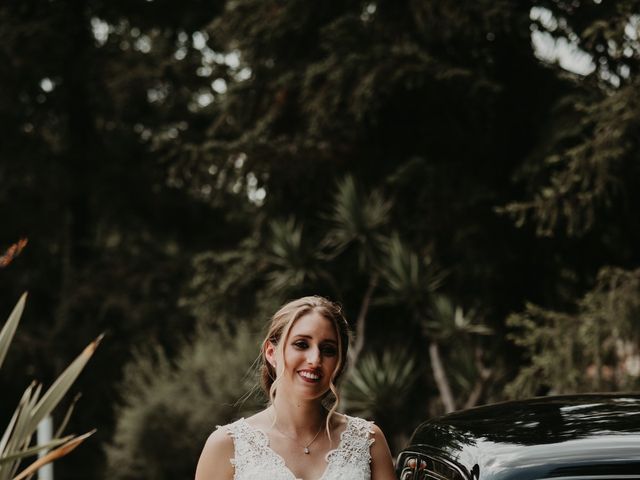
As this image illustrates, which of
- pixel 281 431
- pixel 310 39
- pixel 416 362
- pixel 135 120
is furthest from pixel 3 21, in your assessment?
pixel 281 431

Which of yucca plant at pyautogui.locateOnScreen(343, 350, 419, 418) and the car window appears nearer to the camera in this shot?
the car window

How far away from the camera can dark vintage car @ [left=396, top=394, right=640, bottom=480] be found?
2.61m

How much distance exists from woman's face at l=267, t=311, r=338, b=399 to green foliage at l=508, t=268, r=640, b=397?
6338 millimetres

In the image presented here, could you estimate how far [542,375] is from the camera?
10109 mm

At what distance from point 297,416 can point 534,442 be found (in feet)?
2.95

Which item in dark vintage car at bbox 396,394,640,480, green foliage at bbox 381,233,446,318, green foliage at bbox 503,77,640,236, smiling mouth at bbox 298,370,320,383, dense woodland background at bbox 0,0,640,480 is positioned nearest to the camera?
dark vintage car at bbox 396,394,640,480

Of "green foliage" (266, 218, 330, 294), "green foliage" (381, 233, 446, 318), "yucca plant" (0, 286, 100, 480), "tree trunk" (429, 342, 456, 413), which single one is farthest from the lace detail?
"tree trunk" (429, 342, 456, 413)

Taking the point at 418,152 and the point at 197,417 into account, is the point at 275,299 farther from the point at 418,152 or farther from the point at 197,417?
the point at 197,417

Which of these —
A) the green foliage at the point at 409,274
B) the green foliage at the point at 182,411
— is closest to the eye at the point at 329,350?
the green foliage at the point at 409,274

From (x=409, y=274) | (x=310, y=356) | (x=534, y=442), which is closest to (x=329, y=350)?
(x=310, y=356)

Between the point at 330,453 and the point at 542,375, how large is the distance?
281 inches

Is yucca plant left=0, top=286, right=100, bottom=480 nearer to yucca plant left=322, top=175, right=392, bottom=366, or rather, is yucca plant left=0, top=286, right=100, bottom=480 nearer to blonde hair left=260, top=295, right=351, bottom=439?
blonde hair left=260, top=295, right=351, bottom=439

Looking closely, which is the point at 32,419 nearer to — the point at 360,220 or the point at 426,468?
the point at 426,468

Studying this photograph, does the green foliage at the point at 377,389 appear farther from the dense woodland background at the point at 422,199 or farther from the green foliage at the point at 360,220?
the green foliage at the point at 360,220
